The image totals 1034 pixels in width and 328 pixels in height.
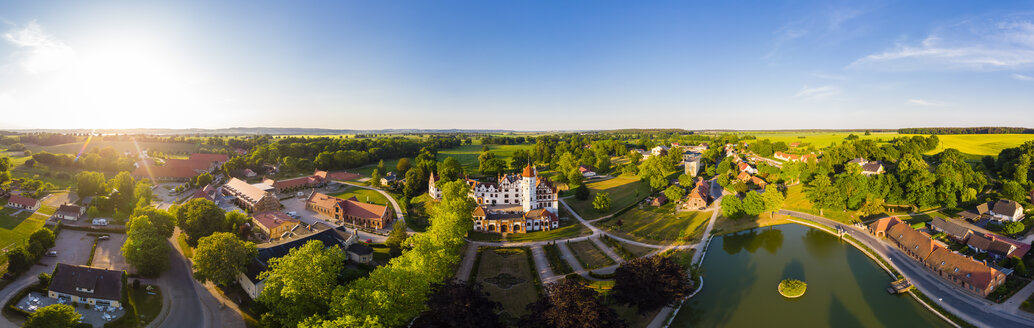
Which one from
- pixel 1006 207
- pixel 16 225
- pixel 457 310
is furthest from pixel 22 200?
pixel 1006 207

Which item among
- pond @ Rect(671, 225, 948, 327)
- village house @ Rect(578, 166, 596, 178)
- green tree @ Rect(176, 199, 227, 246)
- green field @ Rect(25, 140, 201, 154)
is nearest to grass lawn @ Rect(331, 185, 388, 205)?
green tree @ Rect(176, 199, 227, 246)

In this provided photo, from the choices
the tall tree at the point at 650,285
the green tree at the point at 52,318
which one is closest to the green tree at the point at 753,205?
the tall tree at the point at 650,285

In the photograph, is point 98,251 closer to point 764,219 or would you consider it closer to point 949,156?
point 764,219

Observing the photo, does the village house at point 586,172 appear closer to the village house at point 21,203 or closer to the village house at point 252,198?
the village house at point 252,198

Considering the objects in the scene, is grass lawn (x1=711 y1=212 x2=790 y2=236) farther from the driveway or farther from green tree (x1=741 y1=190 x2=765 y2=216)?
the driveway

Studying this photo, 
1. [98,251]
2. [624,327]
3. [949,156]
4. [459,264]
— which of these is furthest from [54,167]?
[949,156]

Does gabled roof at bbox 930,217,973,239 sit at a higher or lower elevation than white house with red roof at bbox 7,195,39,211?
lower

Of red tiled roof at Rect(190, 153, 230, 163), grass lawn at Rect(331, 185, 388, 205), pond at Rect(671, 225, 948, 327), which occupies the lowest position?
pond at Rect(671, 225, 948, 327)
